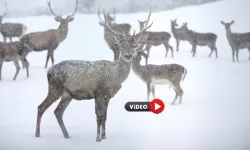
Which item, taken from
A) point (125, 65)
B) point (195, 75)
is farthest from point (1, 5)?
point (195, 75)

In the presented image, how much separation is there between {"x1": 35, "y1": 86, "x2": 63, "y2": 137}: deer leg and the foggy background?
859 millimetres

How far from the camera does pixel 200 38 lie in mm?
4863

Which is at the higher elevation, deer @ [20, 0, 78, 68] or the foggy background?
the foggy background

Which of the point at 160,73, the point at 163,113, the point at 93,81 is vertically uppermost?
the point at 93,81

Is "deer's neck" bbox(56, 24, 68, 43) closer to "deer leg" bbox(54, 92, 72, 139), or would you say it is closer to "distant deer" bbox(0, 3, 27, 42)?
"distant deer" bbox(0, 3, 27, 42)

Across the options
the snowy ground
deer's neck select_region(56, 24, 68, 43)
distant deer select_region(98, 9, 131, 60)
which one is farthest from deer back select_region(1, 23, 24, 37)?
distant deer select_region(98, 9, 131, 60)

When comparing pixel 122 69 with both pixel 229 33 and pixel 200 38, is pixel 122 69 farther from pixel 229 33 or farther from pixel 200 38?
pixel 200 38

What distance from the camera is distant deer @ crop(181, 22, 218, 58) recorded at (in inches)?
174

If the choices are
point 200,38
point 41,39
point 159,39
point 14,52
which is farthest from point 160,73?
point 14,52

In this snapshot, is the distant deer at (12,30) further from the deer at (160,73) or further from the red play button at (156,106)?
the red play button at (156,106)

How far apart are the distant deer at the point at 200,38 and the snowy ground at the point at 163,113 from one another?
16.1 inches

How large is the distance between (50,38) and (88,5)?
36.5 inches

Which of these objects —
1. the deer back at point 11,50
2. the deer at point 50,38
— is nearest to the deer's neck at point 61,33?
the deer at point 50,38

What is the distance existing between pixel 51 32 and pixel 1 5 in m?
0.88
